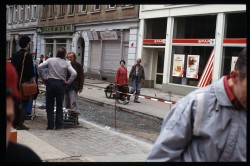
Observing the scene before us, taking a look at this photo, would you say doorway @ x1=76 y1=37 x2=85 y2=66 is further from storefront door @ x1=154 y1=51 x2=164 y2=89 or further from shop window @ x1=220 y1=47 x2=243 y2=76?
shop window @ x1=220 y1=47 x2=243 y2=76

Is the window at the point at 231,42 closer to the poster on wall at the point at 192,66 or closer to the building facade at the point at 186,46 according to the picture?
the building facade at the point at 186,46

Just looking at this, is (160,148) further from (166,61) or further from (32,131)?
(166,61)

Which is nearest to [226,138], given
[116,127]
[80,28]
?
[116,127]

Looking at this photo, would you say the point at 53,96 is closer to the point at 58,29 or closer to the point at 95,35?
the point at 58,29

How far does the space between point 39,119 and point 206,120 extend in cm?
763

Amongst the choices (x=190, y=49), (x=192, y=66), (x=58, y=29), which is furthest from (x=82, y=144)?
(x=58, y=29)

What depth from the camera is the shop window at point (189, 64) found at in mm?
18469

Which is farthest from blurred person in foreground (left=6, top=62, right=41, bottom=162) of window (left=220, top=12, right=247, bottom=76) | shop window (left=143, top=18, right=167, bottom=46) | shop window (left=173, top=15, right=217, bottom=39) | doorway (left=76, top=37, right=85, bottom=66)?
doorway (left=76, top=37, right=85, bottom=66)

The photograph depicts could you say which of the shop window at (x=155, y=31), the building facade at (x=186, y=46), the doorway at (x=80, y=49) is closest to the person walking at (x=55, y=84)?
the building facade at (x=186, y=46)

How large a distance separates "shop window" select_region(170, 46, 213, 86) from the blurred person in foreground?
16.8 metres

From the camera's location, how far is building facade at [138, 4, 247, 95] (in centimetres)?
1706

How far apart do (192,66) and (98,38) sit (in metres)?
8.39

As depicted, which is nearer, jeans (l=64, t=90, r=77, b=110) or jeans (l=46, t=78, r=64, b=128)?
jeans (l=46, t=78, r=64, b=128)

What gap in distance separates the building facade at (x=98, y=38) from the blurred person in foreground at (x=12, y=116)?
19625 mm
